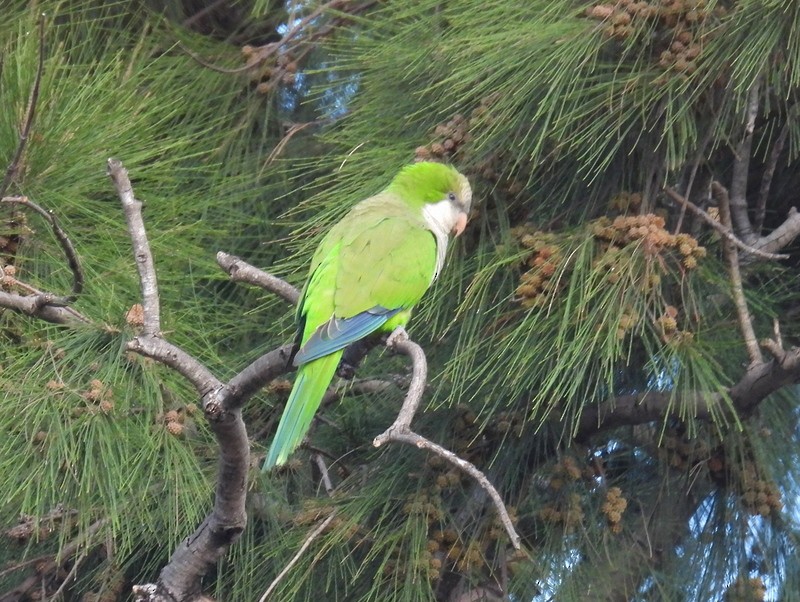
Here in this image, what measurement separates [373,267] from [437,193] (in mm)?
172

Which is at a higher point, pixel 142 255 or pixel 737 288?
pixel 142 255

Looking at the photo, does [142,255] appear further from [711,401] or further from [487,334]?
[711,401]

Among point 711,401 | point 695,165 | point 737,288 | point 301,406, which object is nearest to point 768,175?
point 695,165

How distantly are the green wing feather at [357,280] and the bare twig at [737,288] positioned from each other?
495 mm

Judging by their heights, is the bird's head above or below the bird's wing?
above

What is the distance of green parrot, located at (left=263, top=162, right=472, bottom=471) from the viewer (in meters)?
1.74

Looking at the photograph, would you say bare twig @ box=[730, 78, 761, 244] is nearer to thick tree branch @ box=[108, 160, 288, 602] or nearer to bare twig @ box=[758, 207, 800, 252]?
bare twig @ box=[758, 207, 800, 252]

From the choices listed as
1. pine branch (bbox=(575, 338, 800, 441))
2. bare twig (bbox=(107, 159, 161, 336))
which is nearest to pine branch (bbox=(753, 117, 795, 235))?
pine branch (bbox=(575, 338, 800, 441))

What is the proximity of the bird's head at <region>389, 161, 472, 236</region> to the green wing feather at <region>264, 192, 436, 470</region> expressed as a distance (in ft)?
0.07

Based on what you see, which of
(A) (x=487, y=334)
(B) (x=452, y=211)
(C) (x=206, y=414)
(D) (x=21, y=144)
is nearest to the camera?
(C) (x=206, y=414)

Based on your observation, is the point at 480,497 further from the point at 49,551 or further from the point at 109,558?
the point at 49,551

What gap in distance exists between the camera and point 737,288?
1782 millimetres

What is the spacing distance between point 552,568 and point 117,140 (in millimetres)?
1092

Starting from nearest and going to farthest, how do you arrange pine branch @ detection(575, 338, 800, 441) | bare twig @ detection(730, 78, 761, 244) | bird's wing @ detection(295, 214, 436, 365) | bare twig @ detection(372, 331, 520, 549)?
bare twig @ detection(372, 331, 520, 549) < pine branch @ detection(575, 338, 800, 441) < bird's wing @ detection(295, 214, 436, 365) < bare twig @ detection(730, 78, 761, 244)
